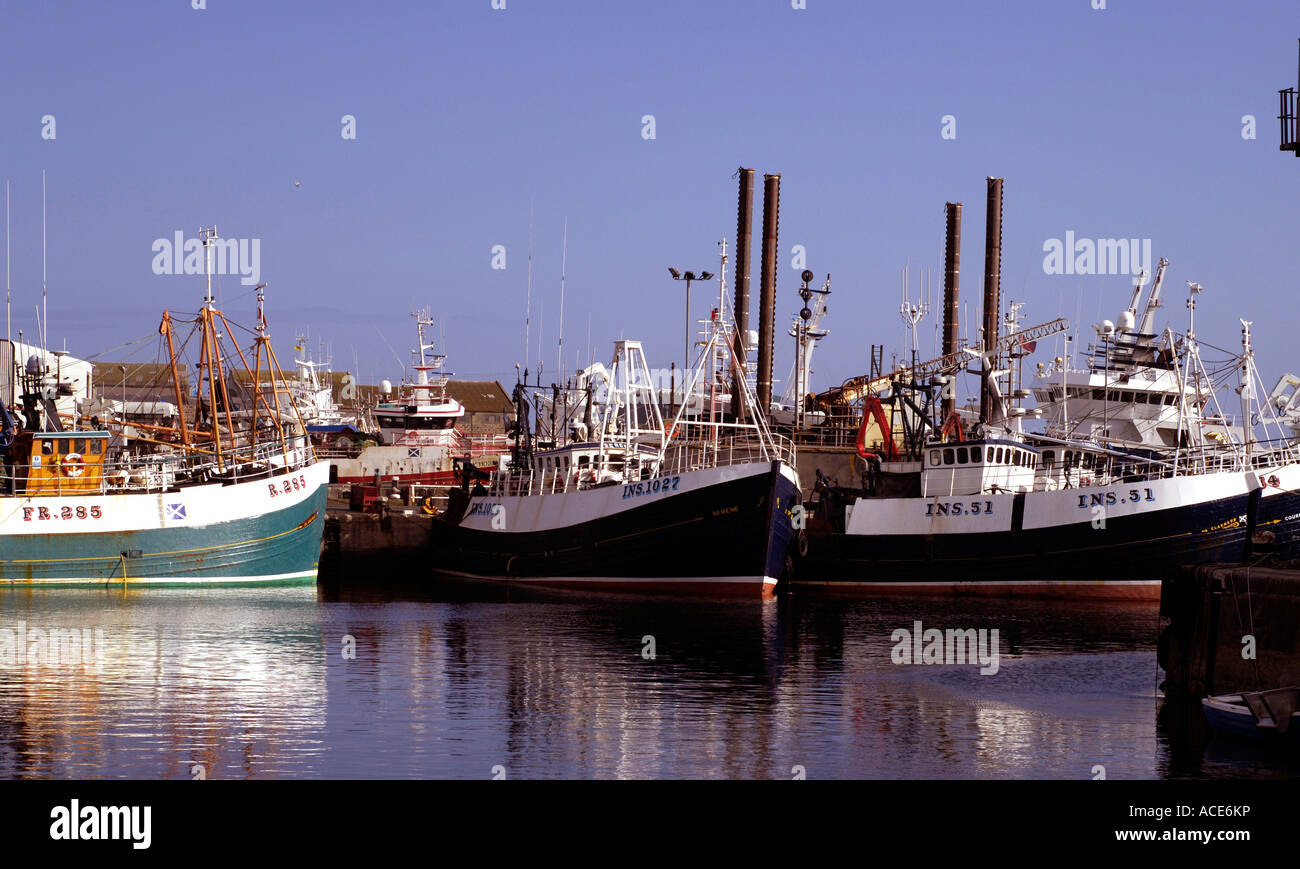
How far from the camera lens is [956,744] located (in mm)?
27344

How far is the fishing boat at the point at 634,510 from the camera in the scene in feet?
170

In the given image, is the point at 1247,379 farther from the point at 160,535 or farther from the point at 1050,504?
the point at 160,535

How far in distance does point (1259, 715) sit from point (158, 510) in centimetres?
3856

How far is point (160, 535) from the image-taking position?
173ft

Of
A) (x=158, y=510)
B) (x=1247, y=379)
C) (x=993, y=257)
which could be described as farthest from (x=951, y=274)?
(x=158, y=510)

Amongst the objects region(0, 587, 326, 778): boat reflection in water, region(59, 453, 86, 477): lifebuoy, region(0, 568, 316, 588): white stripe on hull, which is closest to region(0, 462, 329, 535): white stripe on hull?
region(59, 453, 86, 477): lifebuoy

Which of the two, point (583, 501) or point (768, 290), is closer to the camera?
point (583, 501)

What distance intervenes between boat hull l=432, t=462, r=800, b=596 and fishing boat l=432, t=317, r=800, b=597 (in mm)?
38

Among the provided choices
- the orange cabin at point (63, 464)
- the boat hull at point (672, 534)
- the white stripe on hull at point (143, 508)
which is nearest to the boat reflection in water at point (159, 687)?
the white stripe on hull at point (143, 508)

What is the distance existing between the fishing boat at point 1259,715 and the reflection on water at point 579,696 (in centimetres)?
49

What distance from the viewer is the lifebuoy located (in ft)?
173

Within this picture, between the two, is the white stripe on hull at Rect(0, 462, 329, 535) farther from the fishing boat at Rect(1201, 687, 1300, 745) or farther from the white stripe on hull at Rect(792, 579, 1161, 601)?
the fishing boat at Rect(1201, 687, 1300, 745)

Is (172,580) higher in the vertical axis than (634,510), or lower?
lower
